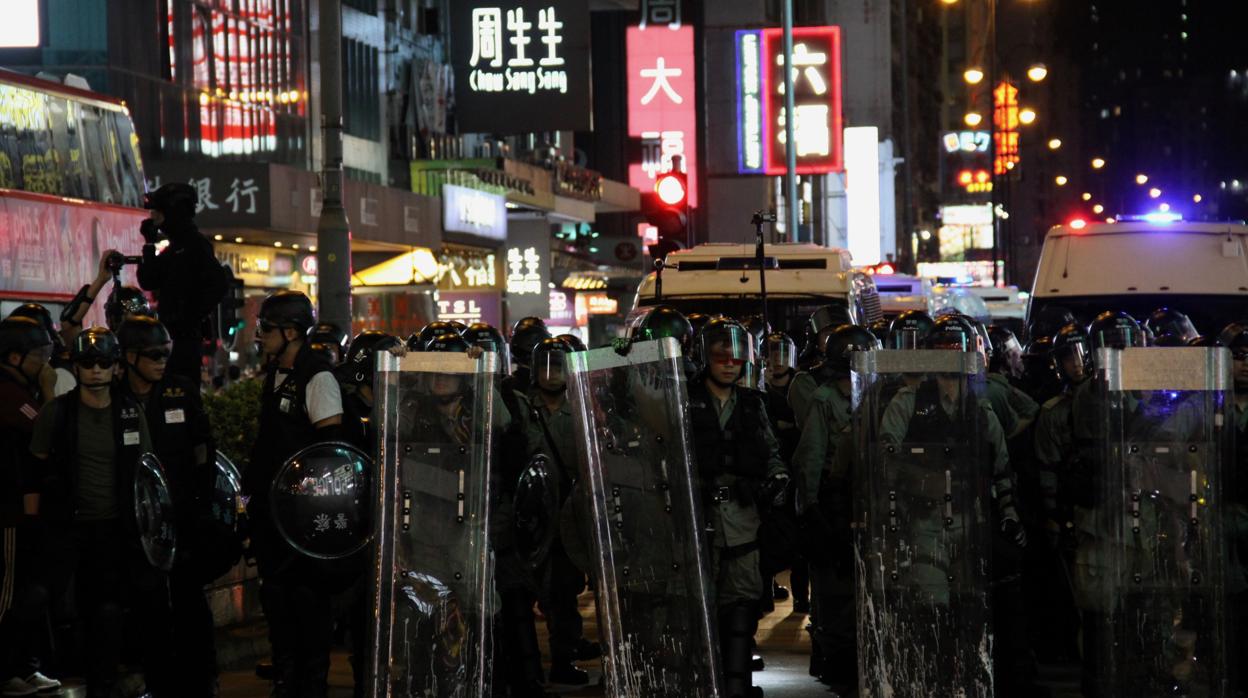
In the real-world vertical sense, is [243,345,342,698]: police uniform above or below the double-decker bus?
below

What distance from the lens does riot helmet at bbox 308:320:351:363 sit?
925 cm

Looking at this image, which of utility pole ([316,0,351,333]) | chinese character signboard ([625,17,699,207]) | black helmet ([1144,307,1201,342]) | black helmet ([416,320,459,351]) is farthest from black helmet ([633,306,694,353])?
chinese character signboard ([625,17,699,207])

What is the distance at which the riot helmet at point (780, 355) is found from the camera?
13438 millimetres

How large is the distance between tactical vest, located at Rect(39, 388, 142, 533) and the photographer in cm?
293

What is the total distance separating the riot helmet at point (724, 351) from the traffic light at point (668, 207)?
29.7ft

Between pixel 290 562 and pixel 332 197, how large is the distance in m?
7.28

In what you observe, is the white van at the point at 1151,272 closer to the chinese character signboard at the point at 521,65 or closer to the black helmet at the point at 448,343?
the black helmet at the point at 448,343

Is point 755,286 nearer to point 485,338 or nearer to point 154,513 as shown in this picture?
point 485,338

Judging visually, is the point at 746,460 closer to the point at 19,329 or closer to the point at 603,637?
the point at 603,637

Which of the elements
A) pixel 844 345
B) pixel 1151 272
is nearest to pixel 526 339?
pixel 844 345

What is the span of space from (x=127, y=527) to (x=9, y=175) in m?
8.11

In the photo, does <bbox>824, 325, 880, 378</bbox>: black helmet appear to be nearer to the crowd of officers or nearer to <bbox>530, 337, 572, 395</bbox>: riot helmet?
the crowd of officers

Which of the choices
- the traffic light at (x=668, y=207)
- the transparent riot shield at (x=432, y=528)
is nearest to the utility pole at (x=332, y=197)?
the traffic light at (x=668, y=207)

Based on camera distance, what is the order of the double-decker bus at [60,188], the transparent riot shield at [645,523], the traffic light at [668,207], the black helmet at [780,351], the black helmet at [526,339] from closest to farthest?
the transparent riot shield at [645,523]
the black helmet at [526,339]
the black helmet at [780,351]
the double-decker bus at [60,188]
the traffic light at [668,207]
